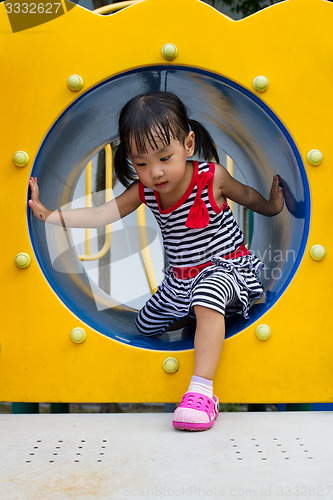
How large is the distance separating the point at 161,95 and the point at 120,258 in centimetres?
131

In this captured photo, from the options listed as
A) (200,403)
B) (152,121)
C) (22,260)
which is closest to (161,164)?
(152,121)

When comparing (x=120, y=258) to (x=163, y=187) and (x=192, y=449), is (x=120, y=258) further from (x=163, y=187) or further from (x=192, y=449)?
(x=192, y=449)

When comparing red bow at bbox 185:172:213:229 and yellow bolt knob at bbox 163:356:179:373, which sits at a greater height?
red bow at bbox 185:172:213:229

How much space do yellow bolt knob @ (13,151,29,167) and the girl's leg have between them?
1.96 ft

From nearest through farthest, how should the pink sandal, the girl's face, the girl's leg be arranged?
the pink sandal, the girl's leg, the girl's face

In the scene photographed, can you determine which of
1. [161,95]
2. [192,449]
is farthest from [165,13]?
[192,449]

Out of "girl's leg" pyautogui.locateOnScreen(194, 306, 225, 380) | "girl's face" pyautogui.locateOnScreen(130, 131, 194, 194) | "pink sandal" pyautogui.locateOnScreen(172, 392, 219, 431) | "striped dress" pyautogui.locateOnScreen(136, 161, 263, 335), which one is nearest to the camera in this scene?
"pink sandal" pyautogui.locateOnScreen(172, 392, 219, 431)

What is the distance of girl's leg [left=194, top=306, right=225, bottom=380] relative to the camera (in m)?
1.47

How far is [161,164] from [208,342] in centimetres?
49

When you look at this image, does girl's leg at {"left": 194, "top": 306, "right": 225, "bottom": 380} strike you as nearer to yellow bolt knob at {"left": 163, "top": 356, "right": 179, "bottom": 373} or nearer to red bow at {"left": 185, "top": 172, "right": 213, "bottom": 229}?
yellow bolt knob at {"left": 163, "top": 356, "right": 179, "bottom": 373}

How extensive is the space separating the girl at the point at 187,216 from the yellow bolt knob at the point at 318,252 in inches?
9.4

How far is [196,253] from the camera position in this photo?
5.95ft

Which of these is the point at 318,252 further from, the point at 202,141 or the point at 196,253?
the point at 202,141

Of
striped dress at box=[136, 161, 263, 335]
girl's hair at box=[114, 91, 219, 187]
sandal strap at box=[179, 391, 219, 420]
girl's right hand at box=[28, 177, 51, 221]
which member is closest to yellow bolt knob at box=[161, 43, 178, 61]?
girl's hair at box=[114, 91, 219, 187]
